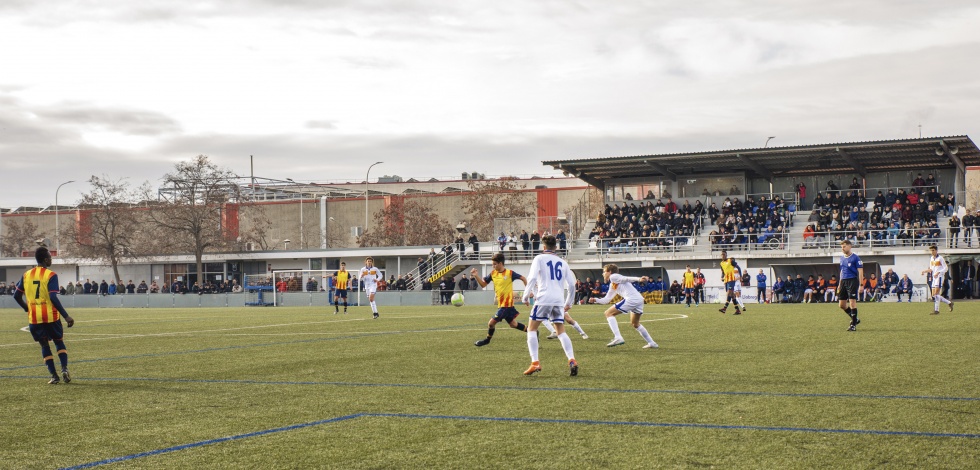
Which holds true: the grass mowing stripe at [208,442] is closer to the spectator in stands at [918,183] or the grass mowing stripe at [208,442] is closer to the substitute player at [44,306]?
the substitute player at [44,306]

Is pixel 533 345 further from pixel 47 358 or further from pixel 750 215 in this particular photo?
pixel 750 215

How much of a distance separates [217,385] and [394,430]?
4606mm

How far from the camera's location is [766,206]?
5628 cm

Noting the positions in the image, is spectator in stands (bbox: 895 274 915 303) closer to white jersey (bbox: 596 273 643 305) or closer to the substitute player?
white jersey (bbox: 596 273 643 305)

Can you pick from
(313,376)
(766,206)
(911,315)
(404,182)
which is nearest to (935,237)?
(766,206)

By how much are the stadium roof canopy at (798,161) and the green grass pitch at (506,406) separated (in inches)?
1434

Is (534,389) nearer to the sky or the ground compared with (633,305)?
nearer to the ground

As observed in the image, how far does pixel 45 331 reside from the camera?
1274cm

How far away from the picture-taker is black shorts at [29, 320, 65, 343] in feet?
41.6

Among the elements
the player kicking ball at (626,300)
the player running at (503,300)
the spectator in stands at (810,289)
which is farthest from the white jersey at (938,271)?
the spectator in stands at (810,289)

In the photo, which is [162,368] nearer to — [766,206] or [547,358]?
[547,358]

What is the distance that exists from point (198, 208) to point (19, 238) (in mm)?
34844

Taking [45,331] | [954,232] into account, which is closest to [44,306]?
[45,331]

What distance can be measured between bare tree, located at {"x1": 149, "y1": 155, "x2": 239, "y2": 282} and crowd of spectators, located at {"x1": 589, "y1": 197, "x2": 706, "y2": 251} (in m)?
32.2
